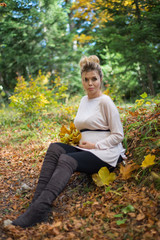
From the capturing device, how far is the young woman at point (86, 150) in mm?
1714

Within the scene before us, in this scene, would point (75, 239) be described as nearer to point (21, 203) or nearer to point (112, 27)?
point (21, 203)

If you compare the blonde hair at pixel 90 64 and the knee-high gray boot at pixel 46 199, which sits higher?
the blonde hair at pixel 90 64

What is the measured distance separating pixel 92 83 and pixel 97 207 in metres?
1.24

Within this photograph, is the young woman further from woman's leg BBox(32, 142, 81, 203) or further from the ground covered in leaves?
the ground covered in leaves

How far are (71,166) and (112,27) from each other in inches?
219

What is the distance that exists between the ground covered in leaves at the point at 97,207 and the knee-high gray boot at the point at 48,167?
0.26 m

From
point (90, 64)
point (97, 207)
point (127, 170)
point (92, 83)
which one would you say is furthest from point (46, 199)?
point (90, 64)

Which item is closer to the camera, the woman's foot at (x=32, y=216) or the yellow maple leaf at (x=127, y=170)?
the woman's foot at (x=32, y=216)

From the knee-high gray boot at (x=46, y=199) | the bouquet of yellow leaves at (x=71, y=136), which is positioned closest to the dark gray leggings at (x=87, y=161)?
the knee-high gray boot at (x=46, y=199)

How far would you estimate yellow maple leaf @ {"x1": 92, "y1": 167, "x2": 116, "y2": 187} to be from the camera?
203cm

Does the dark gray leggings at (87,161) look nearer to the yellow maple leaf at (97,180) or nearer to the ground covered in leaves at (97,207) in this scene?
the yellow maple leaf at (97,180)

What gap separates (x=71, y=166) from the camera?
187cm

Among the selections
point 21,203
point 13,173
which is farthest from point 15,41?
point 21,203

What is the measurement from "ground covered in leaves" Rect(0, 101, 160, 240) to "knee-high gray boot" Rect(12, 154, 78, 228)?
6 centimetres
